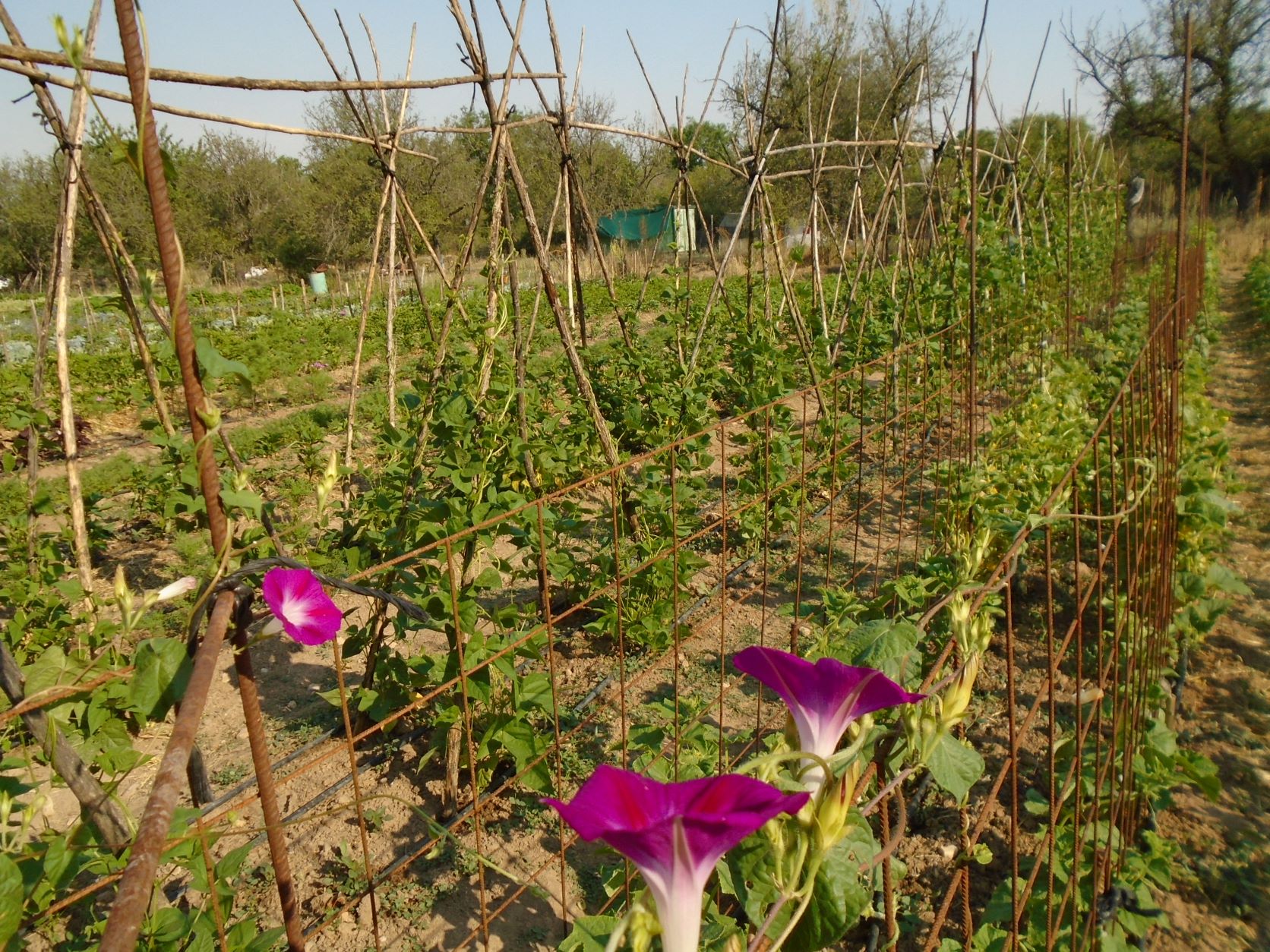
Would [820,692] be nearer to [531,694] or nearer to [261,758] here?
[261,758]

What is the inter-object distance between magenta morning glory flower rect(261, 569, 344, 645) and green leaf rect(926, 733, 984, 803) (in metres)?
0.80

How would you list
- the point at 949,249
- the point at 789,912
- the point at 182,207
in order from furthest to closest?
the point at 182,207 → the point at 949,249 → the point at 789,912

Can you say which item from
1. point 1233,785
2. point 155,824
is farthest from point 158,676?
point 1233,785

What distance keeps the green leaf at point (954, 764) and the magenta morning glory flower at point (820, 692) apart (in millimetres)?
388

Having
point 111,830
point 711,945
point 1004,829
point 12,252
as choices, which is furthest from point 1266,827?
point 12,252

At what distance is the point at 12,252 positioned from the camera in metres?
27.5

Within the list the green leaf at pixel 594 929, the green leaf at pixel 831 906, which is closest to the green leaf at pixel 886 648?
the green leaf at pixel 831 906

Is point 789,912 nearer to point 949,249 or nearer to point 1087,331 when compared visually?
point 949,249

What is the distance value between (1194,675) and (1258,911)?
125 cm

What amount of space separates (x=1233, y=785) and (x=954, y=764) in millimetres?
2208

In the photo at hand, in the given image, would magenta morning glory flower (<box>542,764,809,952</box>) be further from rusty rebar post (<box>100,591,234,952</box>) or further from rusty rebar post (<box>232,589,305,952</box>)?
rusty rebar post (<box>232,589,305,952</box>)

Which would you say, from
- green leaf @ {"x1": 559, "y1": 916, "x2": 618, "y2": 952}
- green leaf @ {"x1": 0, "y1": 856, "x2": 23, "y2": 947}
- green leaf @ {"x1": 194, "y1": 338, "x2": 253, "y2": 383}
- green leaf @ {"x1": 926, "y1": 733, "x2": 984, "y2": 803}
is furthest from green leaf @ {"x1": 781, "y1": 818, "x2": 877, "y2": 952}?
green leaf @ {"x1": 0, "y1": 856, "x2": 23, "y2": 947}

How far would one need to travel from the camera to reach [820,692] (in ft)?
2.33

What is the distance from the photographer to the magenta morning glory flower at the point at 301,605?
1022 mm
